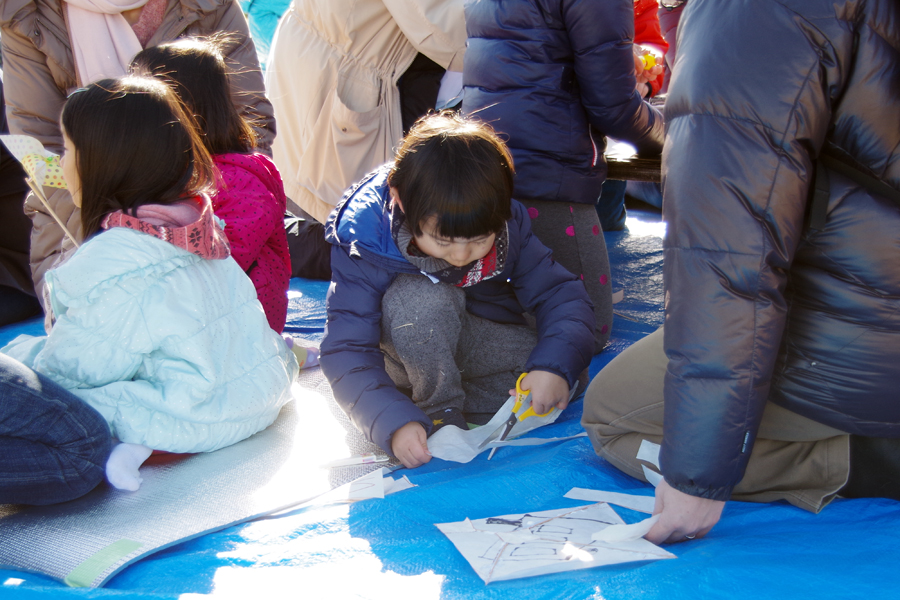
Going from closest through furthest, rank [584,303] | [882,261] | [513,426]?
[882,261] → [513,426] → [584,303]

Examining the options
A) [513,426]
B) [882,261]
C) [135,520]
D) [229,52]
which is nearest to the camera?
[882,261]

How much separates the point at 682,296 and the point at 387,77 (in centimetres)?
204

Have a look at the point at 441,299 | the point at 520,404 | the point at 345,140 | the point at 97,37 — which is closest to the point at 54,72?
the point at 97,37

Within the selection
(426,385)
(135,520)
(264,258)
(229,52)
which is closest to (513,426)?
(426,385)

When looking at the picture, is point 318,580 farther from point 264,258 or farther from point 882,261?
point 264,258

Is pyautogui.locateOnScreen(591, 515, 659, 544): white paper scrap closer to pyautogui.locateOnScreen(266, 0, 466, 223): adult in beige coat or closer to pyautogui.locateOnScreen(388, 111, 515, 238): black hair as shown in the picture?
pyautogui.locateOnScreen(388, 111, 515, 238): black hair

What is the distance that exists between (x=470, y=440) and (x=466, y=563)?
0.46 meters

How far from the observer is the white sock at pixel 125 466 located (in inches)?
51.2

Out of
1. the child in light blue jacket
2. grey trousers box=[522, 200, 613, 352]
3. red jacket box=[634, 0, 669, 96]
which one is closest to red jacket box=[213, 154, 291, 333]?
the child in light blue jacket

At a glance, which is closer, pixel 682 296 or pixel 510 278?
pixel 682 296

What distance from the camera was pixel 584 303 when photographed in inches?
63.7

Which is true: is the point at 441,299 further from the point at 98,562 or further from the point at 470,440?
the point at 98,562

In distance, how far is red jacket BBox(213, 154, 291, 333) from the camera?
6.12 ft

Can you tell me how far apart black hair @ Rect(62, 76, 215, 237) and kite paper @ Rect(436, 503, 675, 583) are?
35.9 inches
